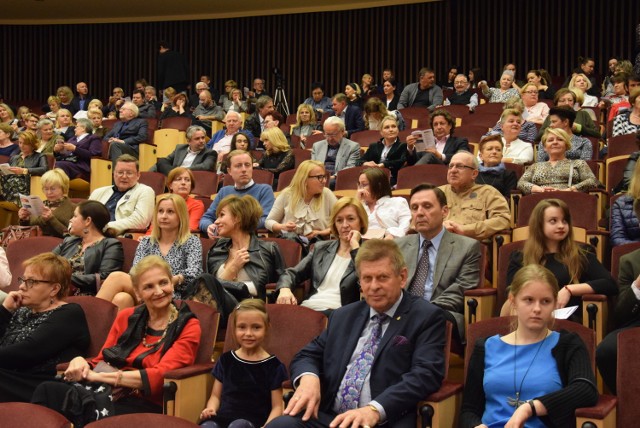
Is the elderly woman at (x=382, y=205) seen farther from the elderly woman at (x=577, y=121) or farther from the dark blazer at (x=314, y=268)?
the elderly woman at (x=577, y=121)

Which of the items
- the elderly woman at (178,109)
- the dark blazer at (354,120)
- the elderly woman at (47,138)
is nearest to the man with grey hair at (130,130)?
the elderly woman at (47,138)

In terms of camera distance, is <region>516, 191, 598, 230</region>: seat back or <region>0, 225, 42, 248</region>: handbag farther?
<region>0, 225, 42, 248</region>: handbag

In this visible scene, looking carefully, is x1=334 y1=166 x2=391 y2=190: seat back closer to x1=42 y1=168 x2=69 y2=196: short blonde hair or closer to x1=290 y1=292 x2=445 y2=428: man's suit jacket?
x1=42 y1=168 x2=69 y2=196: short blonde hair

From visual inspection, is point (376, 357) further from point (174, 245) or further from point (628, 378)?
point (174, 245)

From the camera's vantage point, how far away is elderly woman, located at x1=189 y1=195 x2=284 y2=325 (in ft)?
12.9

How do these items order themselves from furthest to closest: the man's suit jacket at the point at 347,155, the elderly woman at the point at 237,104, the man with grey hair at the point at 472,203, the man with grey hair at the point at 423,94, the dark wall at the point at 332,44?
1. the dark wall at the point at 332,44
2. the elderly woman at the point at 237,104
3. the man with grey hair at the point at 423,94
4. the man's suit jacket at the point at 347,155
5. the man with grey hair at the point at 472,203

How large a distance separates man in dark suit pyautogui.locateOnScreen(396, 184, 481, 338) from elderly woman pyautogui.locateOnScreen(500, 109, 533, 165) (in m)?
2.20

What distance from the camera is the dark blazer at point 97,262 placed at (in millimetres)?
4051

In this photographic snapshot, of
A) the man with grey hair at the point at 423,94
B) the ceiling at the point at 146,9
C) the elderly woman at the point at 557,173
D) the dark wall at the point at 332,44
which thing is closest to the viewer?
the elderly woman at the point at 557,173

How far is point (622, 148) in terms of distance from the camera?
218 inches

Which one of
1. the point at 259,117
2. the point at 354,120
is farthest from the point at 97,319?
the point at 259,117

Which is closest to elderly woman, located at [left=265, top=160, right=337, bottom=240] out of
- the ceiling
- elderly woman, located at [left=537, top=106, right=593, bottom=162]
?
elderly woman, located at [left=537, top=106, right=593, bottom=162]

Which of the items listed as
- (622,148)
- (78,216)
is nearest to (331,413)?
(78,216)

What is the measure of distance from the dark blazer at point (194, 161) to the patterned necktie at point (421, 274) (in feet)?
11.2
